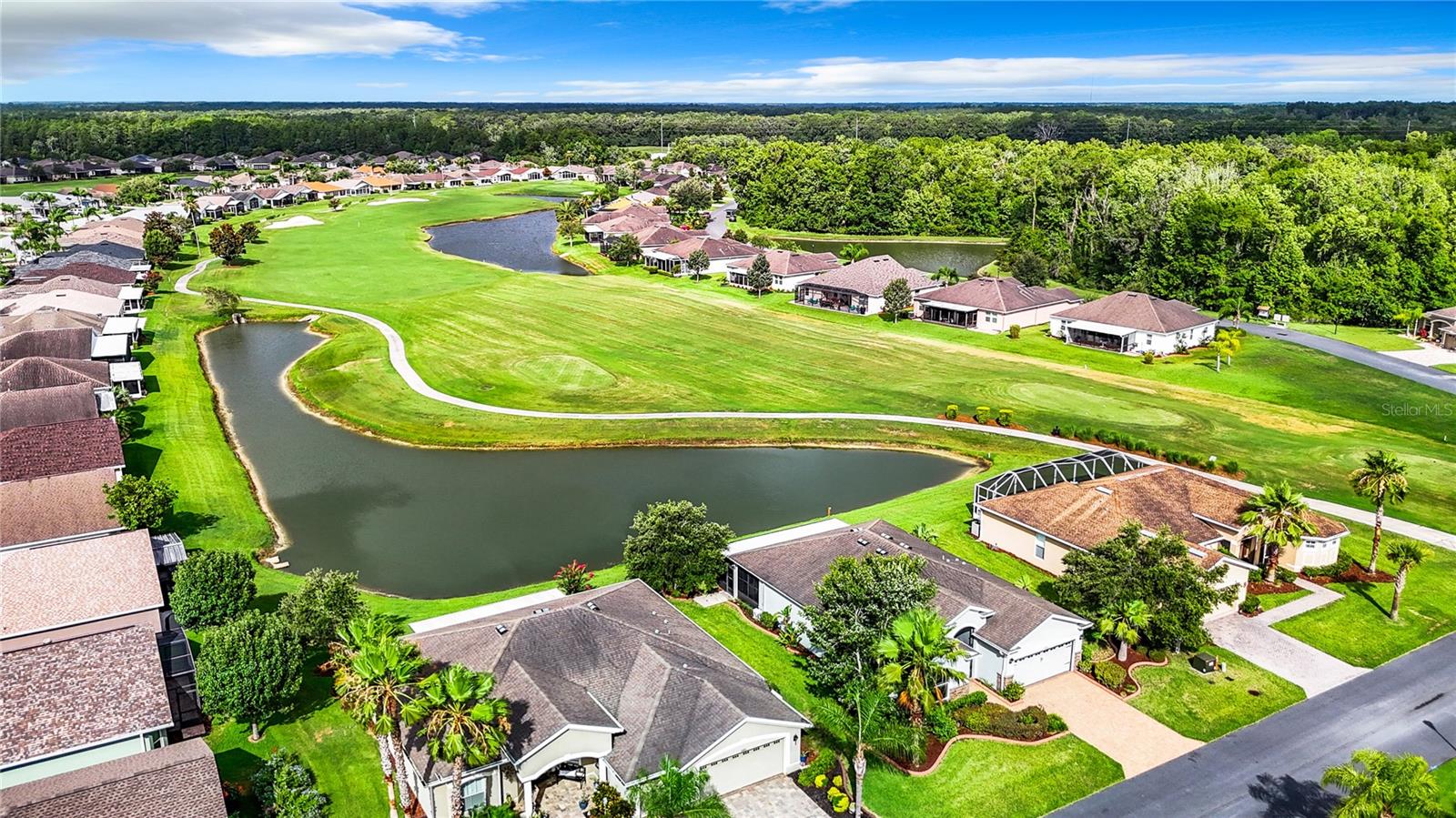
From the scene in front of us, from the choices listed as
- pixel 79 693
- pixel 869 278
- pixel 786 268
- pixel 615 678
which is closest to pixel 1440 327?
pixel 869 278

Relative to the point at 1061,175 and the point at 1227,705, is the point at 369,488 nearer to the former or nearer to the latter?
the point at 1227,705

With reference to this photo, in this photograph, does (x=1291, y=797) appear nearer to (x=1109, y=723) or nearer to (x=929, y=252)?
(x=1109, y=723)

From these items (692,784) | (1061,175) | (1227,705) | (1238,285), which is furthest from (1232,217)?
(692,784)

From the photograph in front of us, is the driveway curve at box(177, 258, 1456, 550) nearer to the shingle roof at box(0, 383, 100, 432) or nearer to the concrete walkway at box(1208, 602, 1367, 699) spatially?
the concrete walkway at box(1208, 602, 1367, 699)

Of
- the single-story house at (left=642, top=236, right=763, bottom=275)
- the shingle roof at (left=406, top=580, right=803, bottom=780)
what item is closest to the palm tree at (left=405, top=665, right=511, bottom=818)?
the shingle roof at (left=406, top=580, right=803, bottom=780)

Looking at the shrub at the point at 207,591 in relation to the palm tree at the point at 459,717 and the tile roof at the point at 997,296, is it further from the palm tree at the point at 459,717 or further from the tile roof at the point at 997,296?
the tile roof at the point at 997,296

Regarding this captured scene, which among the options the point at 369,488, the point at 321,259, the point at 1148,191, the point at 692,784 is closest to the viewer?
the point at 692,784

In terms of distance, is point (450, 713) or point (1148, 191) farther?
point (1148, 191)

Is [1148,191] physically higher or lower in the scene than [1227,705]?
higher
